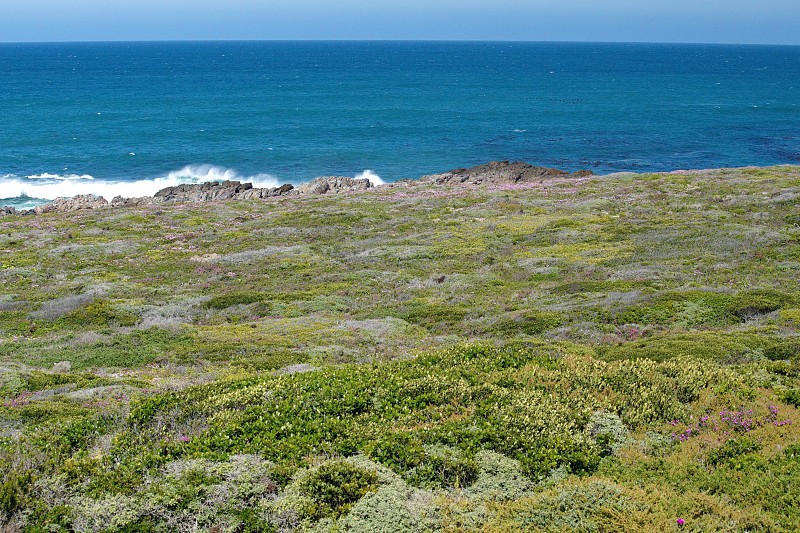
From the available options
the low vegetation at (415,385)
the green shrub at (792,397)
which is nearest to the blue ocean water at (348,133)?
the low vegetation at (415,385)

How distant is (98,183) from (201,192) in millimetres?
21751

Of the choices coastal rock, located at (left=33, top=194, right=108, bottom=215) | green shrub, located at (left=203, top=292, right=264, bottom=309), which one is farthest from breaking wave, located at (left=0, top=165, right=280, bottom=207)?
green shrub, located at (left=203, top=292, right=264, bottom=309)

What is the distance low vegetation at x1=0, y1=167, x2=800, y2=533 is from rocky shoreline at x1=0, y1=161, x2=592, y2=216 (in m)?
29.7

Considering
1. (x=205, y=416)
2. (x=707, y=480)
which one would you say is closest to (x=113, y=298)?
(x=205, y=416)

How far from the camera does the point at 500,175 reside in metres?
77.6

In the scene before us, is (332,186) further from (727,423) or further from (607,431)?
(727,423)

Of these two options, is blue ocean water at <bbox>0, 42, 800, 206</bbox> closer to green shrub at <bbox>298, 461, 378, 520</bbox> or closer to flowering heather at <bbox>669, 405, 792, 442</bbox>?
flowering heather at <bbox>669, 405, 792, 442</bbox>

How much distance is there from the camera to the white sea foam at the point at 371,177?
8850 cm

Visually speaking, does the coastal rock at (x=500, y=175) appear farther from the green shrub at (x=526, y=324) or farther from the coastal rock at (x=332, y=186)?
the green shrub at (x=526, y=324)

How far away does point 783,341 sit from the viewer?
17984 mm

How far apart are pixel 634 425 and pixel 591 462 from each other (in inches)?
82.1

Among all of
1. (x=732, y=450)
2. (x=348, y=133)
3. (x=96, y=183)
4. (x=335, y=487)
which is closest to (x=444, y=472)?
(x=335, y=487)

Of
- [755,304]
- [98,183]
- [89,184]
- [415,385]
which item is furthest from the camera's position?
[98,183]

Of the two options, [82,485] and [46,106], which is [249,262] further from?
[46,106]
